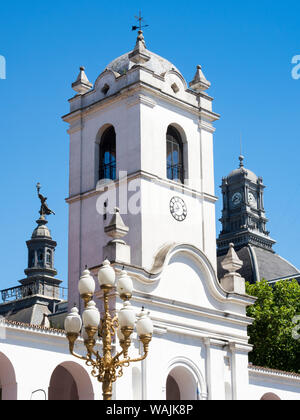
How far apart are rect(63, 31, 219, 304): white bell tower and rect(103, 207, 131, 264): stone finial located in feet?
5.00

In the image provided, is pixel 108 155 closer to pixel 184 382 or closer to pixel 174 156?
pixel 174 156

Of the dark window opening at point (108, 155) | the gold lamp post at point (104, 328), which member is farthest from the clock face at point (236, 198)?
the gold lamp post at point (104, 328)

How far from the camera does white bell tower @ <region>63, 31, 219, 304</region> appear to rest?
1447 inches

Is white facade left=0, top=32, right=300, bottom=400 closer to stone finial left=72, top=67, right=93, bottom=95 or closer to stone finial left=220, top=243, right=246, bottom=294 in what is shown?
stone finial left=72, top=67, right=93, bottom=95

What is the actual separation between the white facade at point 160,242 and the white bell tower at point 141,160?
0.05m

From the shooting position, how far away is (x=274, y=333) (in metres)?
47.5

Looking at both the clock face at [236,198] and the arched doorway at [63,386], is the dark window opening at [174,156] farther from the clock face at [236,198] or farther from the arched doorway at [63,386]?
the clock face at [236,198]

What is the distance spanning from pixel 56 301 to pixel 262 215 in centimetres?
2284

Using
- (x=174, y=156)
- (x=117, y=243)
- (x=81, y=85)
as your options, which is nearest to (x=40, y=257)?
(x=81, y=85)

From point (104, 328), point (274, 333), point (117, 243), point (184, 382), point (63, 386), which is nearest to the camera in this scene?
point (104, 328)

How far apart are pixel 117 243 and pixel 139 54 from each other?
9.17 m

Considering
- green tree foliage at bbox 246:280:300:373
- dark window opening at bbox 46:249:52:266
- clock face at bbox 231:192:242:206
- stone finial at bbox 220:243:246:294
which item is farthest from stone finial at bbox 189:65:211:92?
clock face at bbox 231:192:242:206

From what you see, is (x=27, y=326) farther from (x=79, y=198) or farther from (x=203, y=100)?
(x=203, y=100)

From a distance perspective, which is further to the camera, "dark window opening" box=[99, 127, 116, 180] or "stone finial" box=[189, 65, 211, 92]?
"stone finial" box=[189, 65, 211, 92]
